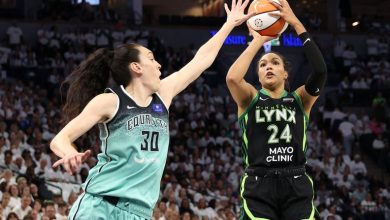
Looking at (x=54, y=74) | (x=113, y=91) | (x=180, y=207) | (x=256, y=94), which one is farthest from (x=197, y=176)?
(x=113, y=91)

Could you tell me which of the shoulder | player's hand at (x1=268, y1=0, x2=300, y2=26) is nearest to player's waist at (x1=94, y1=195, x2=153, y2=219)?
the shoulder

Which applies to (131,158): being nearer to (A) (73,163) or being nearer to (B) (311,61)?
(A) (73,163)

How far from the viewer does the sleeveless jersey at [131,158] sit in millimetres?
4914

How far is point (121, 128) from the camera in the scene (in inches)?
197

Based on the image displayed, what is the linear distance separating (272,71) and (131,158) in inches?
82.9

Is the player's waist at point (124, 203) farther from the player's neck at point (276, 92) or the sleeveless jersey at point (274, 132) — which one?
the player's neck at point (276, 92)

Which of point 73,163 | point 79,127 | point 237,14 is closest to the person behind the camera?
point 73,163

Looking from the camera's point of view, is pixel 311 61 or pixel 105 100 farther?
pixel 311 61

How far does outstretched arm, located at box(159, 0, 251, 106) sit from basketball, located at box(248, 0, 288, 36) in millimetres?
641

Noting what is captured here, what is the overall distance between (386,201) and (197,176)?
16.7ft

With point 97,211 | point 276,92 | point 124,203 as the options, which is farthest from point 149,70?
point 276,92

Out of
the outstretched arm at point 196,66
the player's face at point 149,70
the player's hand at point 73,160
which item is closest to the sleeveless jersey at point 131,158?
the player's face at point 149,70

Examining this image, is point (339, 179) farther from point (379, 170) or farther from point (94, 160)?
point (94, 160)

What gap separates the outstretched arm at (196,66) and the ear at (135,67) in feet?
0.76
